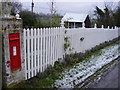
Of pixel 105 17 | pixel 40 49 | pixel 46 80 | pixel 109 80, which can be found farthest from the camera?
pixel 105 17

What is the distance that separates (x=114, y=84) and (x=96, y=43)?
695 cm

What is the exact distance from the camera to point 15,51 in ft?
12.8

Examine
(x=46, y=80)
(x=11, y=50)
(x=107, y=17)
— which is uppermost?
(x=107, y=17)

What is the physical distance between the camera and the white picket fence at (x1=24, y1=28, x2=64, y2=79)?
448cm

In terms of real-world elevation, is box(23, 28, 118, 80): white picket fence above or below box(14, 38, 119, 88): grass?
above

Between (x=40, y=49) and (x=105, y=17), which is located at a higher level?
(x=105, y=17)

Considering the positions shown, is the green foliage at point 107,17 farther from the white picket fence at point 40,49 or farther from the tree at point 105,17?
the white picket fence at point 40,49

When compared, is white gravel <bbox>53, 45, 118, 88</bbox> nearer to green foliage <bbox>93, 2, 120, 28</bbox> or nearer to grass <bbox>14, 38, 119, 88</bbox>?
grass <bbox>14, 38, 119, 88</bbox>

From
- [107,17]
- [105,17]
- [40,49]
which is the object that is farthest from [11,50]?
[107,17]

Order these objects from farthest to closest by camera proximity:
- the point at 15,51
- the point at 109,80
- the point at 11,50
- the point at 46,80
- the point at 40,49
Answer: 1. the point at 40,49
2. the point at 109,80
3. the point at 46,80
4. the point at 15,51
5. the point at 11,50

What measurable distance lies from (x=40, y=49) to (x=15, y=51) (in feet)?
4.21

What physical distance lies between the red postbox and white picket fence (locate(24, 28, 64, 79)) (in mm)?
349

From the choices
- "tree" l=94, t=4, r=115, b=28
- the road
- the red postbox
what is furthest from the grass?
"tree" l=94, t=4, r=115, b=28

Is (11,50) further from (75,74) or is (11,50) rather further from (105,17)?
(105,17)
